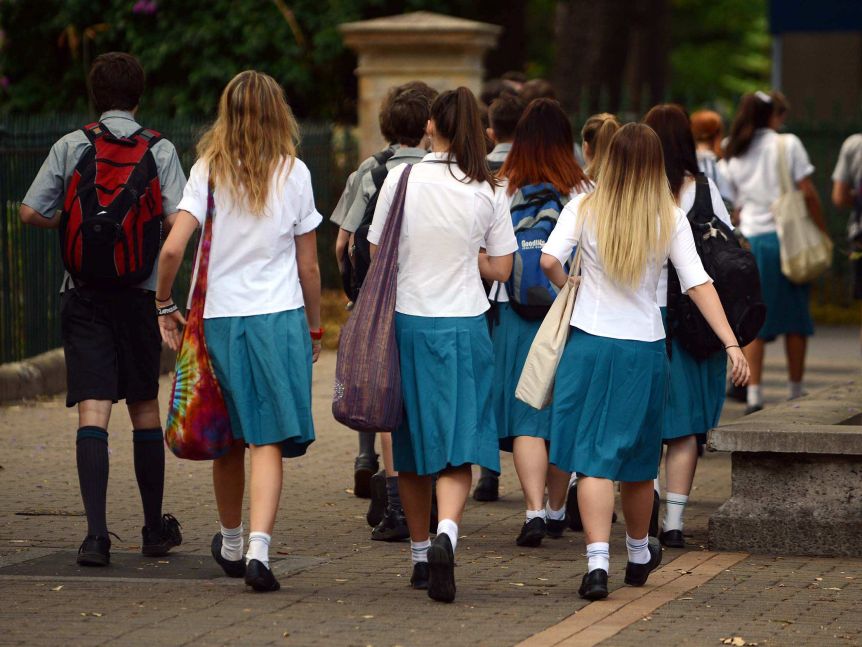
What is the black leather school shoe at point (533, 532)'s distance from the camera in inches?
279

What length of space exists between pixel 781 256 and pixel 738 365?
5.26 metres

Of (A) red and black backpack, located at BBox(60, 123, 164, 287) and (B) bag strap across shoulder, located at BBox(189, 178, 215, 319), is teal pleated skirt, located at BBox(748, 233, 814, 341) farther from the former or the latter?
(B) bag strap across shoulder, located at BBox(189, 178, 215, 319)

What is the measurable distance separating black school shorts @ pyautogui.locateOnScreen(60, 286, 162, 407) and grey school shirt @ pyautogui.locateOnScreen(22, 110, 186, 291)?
9cm

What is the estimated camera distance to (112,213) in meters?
6.49

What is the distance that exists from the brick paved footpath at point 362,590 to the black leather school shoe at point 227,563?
0.16 feet

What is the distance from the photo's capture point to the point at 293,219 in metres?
6.13

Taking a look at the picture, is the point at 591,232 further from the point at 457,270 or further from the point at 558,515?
the point at 558,515

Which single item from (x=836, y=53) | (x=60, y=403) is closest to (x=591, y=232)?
(x=60, y=403)

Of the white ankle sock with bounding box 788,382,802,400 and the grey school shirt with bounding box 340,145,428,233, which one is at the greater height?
the grey school shirt with bounding box 340,145,428,233

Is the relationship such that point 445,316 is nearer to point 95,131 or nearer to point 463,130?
point 463,130

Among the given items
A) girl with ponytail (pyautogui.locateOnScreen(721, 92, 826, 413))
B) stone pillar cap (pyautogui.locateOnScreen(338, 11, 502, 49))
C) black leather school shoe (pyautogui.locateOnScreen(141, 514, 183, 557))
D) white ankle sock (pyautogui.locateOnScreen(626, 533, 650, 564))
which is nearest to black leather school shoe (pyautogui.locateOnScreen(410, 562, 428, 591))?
white ankle sock (pyautogui.locateOnScreen(626, 533, 650, 564))

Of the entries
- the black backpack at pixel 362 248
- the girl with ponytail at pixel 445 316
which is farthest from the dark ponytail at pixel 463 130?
the black backpack at pixel 362 248

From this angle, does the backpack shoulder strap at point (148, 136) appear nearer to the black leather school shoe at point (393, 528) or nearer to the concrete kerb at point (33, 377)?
the black leather school shoe at point (393, 528)

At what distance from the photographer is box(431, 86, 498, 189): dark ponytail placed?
616cm
